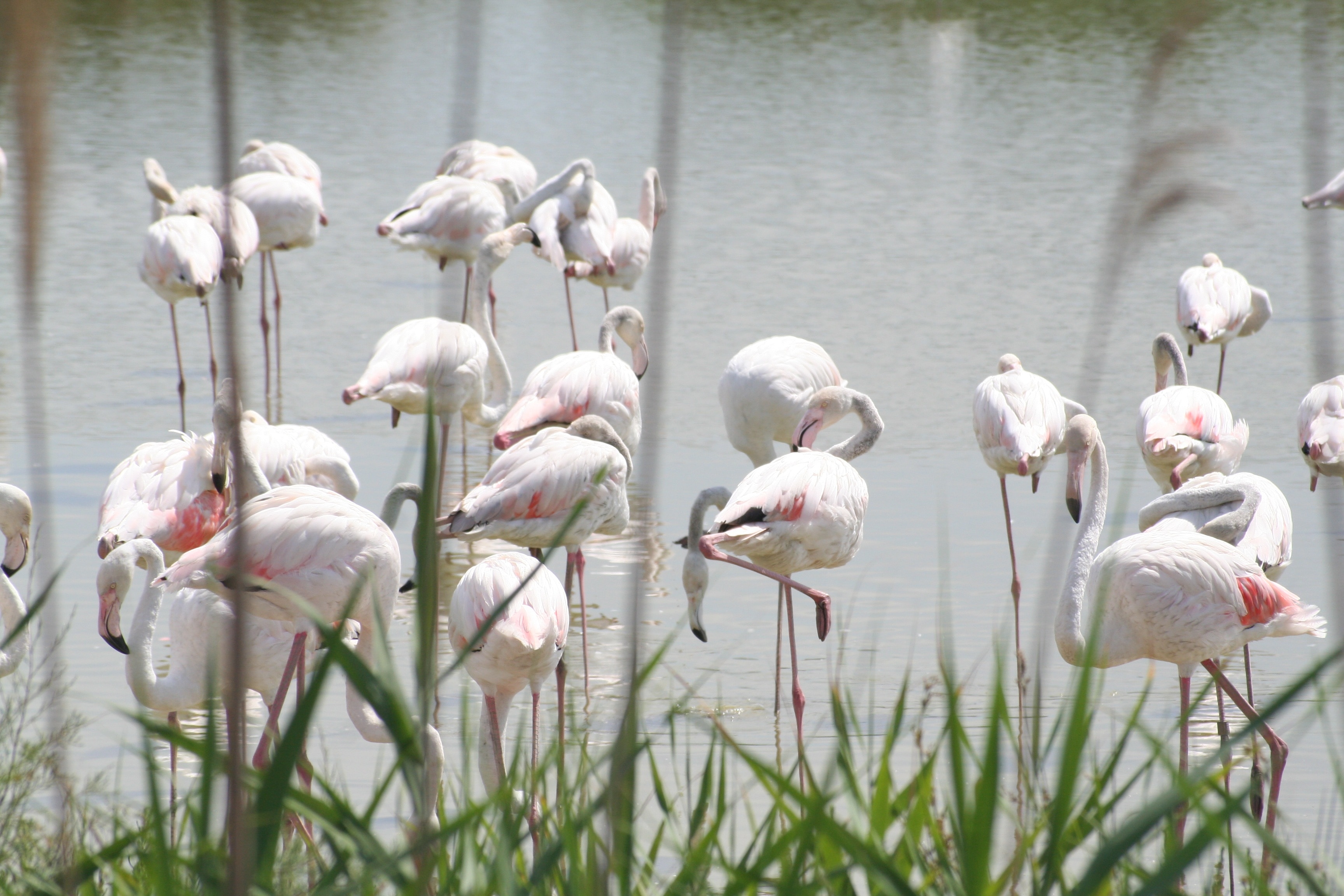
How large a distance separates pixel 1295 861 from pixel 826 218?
1003 cm

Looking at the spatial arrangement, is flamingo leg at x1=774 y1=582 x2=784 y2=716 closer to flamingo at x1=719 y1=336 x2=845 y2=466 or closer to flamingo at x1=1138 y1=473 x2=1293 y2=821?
flamingo at x1=1138 y1=473 x2=1293 y2=821

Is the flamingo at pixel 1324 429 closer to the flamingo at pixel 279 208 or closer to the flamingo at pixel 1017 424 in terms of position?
the flamingo at pixel 1017 424

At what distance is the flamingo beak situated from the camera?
3.80 m

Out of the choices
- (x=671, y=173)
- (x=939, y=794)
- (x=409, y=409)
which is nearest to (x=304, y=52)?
(x=409, y=409)

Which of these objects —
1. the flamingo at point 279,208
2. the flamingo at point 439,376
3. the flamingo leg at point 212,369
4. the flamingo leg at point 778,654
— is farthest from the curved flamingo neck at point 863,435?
the flamingo at point 279,208

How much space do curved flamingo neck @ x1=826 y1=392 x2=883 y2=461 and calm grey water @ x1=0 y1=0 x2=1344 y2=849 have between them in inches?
17.7

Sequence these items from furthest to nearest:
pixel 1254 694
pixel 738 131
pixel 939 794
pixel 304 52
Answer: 1. pixel 304 52
2. pixel 738 131
3. pixel 1254 694
4. pixel 939 794

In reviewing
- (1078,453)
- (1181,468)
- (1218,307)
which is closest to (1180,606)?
(1078,453)

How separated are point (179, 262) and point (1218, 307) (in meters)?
4.72

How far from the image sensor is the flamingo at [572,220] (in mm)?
8555

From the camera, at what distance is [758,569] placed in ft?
14.9

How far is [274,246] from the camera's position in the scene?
30.0ft

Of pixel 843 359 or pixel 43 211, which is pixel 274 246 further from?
pixel 43 211

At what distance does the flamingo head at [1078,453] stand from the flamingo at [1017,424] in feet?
1.92
